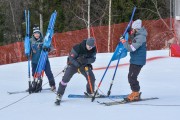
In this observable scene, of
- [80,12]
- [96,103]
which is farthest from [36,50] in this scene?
[80,12]

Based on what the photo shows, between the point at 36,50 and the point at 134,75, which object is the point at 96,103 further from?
the point at 36,50

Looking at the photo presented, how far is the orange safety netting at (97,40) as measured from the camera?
835 inches

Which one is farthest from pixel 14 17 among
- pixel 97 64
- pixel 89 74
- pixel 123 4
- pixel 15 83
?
pixel 89 74

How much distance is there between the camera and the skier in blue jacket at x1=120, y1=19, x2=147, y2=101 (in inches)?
294

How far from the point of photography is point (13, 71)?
1322 cm

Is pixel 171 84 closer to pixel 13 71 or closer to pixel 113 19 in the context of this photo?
pixel 13 71

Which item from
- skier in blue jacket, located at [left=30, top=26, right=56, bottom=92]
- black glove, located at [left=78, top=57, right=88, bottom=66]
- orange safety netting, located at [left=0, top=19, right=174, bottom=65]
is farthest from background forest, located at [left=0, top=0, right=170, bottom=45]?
black glove, located at [left=78, top=57, right=88, bottom=66]

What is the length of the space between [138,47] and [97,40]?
15.4 meters

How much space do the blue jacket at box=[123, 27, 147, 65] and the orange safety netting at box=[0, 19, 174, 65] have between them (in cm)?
1347

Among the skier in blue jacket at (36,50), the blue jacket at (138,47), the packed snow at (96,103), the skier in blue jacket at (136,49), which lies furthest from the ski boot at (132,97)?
the skier in blue jacket at (36,50)

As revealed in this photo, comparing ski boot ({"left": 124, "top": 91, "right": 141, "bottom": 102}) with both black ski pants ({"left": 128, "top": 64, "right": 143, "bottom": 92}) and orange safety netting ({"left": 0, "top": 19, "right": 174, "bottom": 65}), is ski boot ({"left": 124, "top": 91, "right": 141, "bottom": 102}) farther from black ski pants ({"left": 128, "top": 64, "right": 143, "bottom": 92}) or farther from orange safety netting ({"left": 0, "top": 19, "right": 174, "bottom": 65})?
orange safety netting ({"left": 0, "top": 19, "right": 174, "bottom": 65})

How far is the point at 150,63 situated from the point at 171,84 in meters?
3.88

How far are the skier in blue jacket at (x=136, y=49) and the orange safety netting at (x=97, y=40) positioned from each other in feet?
44.1

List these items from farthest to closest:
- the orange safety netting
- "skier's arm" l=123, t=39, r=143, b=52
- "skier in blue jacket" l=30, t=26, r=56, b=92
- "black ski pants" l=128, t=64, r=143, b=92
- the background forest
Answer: the background forest, the orange safety netting, "skier in blue jacket" l=30, t=26, r=56, b=92, "black ski pants" l=128, t=64, r=143, b=92, "skier's arm" l=123, t=39, r=143, b=52
